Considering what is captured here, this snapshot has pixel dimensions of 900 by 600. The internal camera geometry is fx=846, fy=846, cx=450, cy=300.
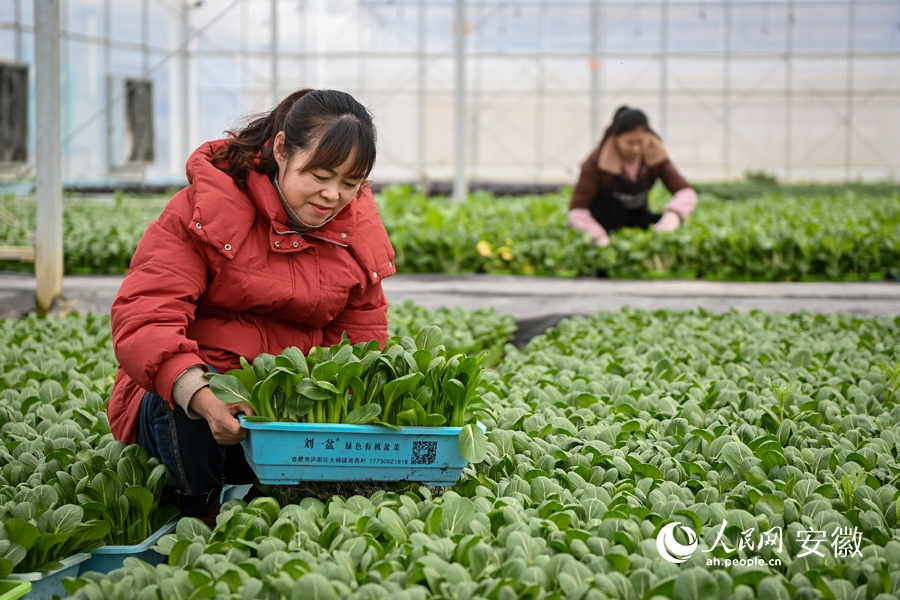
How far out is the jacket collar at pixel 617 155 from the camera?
618 centimetres

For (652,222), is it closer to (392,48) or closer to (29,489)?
(29,489)

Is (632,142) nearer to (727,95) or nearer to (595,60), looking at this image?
(595,60)

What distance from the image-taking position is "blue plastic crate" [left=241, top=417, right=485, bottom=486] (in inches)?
68.7

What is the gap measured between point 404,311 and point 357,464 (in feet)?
8.17

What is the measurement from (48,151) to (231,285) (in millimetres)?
3275

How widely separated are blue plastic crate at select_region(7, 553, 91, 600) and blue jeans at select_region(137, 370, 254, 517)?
0.90 ft

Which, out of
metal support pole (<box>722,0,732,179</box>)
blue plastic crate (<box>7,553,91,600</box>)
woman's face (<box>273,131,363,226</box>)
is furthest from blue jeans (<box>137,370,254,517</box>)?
metal support pole (<box>722,0,732,179</box>)

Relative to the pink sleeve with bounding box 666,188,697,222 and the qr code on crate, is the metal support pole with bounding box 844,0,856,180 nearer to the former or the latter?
the pink sleeve with bounding box 666,188,697,222

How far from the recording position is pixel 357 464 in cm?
180

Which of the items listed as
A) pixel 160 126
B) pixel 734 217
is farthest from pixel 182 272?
pixel 160 126

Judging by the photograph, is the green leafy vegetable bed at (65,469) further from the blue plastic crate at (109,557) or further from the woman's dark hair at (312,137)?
the woman's dark hair at (312,137)

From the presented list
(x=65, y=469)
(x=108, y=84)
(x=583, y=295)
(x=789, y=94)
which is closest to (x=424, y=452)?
(x=65, y=469)

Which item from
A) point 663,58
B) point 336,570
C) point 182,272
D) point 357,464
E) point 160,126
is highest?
point 663,58

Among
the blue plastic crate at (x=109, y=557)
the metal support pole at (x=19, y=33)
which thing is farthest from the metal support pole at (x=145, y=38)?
the blue plastic crate at (x=109, y=557)
